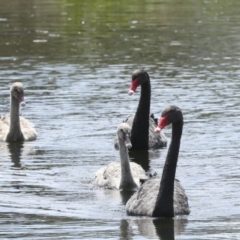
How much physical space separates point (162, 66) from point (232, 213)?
1127 cm

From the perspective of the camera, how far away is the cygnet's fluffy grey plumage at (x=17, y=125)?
49.6ft

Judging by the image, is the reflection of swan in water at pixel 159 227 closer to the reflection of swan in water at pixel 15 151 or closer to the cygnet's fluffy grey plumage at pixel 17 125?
the reflection of swan in water at pixel 15 151

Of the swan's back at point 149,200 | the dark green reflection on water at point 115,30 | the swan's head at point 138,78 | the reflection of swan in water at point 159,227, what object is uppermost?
the swan's head at point 138,78

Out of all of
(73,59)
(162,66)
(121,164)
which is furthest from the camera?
(73,59)

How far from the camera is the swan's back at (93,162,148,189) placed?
38.7 feet

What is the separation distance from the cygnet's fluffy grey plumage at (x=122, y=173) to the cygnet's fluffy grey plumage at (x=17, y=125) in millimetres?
3148

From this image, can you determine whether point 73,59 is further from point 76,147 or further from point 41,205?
point 41,205

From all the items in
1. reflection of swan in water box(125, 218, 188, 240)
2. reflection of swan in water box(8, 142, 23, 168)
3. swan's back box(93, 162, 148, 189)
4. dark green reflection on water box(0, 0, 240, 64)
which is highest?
reflection of swan in water box(125, 218, 188, 240)

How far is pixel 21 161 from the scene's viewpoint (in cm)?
1350

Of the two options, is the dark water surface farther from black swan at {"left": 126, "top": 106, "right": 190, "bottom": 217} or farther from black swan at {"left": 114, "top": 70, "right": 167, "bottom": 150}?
black swan at {"left": 114, "top": 70, "right": 167, "bottom": 150}

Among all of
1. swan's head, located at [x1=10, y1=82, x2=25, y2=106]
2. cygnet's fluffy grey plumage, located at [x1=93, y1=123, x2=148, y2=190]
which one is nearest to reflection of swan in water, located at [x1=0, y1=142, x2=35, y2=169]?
swan's head, located at [x1=10, y1=82, x2=25, y2=106]

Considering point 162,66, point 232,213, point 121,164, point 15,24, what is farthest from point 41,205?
point 15,24

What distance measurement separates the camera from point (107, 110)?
16.6 metres

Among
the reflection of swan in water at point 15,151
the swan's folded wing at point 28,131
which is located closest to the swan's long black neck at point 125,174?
the reflection of swan in water at point 15,151
